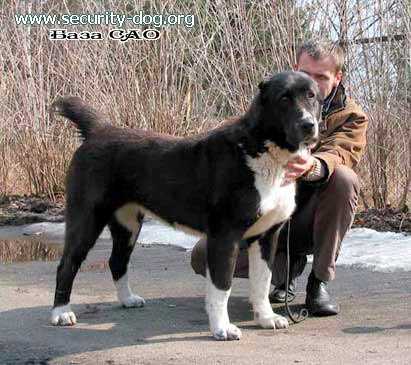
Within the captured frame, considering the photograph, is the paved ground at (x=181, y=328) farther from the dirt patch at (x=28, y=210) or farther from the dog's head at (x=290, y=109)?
the dirt patch at (x=28, y=210)

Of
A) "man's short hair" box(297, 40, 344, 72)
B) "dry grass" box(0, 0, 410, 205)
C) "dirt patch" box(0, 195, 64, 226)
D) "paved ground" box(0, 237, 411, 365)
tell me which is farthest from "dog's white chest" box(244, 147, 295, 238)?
"dirt patch" box(0, 195, 64, 226)

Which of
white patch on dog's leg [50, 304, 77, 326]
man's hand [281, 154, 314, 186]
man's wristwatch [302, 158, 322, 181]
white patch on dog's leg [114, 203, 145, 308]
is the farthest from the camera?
white patch on dog's leg [114, 203, 145, 308]

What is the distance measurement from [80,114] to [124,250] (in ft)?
2.83

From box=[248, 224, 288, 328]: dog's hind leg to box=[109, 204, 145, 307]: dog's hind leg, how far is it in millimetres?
846

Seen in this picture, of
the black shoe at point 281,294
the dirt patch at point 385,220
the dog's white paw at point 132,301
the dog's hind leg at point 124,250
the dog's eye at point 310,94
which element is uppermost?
the dog's eye at point 310,94

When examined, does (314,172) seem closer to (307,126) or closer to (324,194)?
(324,194)

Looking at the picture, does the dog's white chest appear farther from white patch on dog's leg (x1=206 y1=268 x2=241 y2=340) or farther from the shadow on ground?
the shadow on ground

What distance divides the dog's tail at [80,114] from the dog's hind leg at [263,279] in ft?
3.89

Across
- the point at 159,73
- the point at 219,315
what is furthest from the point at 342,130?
the point at 159,73

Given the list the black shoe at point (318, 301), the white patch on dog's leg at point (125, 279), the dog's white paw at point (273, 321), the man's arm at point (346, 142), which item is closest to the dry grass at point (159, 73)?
the man's arm at point (346, 142)

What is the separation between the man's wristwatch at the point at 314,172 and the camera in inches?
174

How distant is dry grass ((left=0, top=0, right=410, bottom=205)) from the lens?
7746 millimetres

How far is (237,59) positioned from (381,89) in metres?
1.65

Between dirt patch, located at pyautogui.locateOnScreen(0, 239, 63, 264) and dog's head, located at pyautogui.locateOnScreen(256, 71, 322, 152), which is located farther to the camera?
dirt patch, located at pyautogui.locateOnScreen(0, 239, 63, 264)
